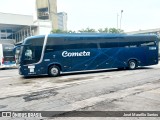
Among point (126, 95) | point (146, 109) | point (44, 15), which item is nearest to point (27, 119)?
point (146, 109)

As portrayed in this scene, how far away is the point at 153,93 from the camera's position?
30.1ft

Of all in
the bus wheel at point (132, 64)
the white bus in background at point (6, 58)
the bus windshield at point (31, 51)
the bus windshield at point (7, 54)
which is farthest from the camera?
the bus windshield at point (7, 54)

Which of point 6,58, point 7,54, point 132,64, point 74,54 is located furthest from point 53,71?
point 7,54

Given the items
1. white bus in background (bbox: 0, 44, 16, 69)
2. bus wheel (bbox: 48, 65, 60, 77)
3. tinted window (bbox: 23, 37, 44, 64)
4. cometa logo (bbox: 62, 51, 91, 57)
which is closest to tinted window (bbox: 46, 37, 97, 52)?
cometa logo (bbox: 62, 51, 91, 57)

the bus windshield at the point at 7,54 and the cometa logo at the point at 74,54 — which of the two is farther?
the bus windshield at the point at 7,54

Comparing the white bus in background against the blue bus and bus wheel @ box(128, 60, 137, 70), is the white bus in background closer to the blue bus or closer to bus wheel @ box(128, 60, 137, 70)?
the blue bus

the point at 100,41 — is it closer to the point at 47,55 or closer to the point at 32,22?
the point at 47,55

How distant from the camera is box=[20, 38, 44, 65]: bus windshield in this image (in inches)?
632

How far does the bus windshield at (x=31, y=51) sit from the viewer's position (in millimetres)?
16047

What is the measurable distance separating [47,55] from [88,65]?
327cm

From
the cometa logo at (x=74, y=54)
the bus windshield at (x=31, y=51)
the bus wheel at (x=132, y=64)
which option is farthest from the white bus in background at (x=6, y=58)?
the bus wheel at (x=132, y=64)

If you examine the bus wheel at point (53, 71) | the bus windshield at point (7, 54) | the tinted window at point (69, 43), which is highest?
the tinted window at point (69, 43)

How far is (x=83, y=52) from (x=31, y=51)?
377cm

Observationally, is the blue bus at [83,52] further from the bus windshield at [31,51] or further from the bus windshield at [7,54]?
the bus windshield at [7,54]
